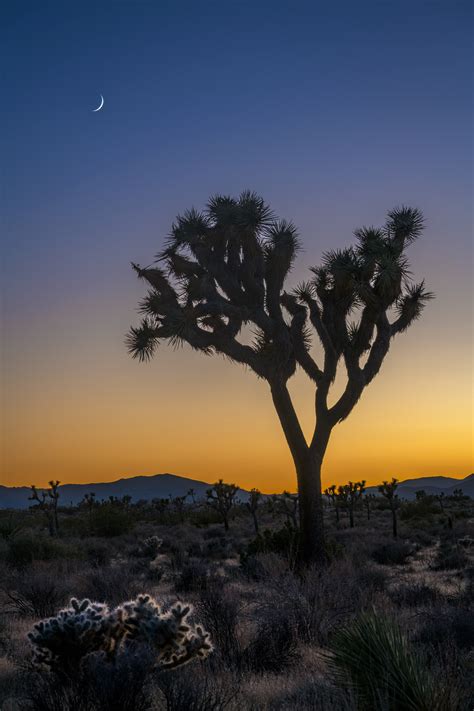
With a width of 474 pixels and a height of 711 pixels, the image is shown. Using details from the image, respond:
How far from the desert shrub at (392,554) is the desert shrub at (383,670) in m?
16.2

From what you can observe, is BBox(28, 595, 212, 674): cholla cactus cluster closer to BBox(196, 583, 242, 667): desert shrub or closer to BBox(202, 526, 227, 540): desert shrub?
BBox(196, 583, 242, 667): desert shrub

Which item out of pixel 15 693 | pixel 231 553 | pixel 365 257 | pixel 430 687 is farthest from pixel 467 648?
pixel 231 553

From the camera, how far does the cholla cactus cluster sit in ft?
16.3

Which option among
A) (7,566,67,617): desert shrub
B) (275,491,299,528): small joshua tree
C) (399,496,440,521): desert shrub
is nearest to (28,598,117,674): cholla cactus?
(7,566,67,617): desert shrub

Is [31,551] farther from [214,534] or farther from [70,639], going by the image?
[214,534]

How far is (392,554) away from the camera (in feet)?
65.9

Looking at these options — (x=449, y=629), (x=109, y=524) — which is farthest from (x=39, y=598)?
(x=109, y=524)

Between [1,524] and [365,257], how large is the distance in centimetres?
1671

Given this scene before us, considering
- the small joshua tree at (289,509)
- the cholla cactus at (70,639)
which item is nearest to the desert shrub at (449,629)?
the cholla cactus at (70,639)

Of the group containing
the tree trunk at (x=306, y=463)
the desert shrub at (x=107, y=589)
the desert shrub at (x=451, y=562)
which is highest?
the tree trunk at (x=306, y=463)

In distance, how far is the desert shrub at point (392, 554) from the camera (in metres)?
20.0

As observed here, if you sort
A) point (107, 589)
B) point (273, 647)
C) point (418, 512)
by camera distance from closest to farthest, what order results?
1. point (273, 647)
2. point (107, 589)
3. point (418, 512)

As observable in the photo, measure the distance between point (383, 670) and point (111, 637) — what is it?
2.16m

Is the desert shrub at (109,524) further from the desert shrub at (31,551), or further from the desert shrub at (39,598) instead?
the desert shrub at (39,598)
